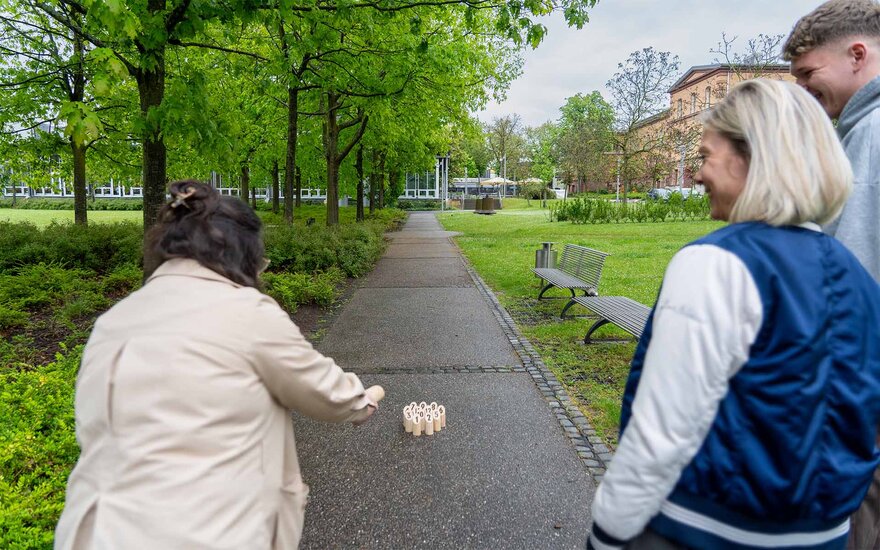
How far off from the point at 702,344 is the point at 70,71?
14.2 metres

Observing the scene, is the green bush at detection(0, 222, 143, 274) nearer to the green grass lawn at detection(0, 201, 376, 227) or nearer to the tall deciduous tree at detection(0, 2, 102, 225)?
the tall deciduous tree at detection(0, 2, 102, 225)

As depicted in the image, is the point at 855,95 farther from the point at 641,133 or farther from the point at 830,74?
the point at 641,133

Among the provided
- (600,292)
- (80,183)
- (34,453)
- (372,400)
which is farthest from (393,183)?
(372,400)

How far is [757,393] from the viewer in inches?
48.9

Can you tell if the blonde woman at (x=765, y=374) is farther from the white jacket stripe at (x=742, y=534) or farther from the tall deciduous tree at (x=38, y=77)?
the tall deciduous tree at (x=38, y=77)

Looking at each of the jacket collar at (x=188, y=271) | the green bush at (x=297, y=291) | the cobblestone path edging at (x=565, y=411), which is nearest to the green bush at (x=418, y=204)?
the green bush at (x=297, y=291)

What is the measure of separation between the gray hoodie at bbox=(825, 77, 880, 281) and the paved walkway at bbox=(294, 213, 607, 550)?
1980 millimetres

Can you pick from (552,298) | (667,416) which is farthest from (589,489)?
(552,298)

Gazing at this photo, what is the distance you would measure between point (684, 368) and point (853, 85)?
1.27m

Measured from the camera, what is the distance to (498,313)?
28.0 ft

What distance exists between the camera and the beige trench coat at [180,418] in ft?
4.24

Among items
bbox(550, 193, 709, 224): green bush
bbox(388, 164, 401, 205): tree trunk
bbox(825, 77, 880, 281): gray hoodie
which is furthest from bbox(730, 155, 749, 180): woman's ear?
bbox(388, 164, 401, 205): tree trunk

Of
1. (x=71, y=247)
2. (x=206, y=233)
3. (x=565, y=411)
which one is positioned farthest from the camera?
(x=71, y=247)

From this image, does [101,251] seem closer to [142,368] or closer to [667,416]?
[142,368]
